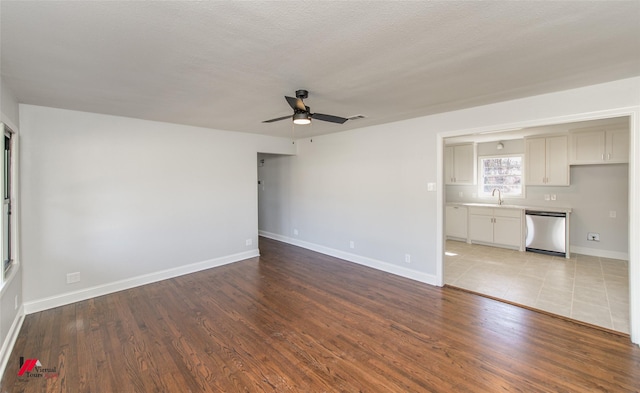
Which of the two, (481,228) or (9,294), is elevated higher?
(481,228)

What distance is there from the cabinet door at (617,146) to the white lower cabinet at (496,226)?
5.30ft

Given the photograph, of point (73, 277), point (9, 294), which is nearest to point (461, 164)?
point (73, 277)

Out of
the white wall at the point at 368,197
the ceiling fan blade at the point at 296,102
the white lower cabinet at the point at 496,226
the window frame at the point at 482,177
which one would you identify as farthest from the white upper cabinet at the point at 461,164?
the ceiling fan blade at the point at 296,102

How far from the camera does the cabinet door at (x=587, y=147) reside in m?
4.79

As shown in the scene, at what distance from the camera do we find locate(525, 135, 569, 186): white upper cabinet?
17.2ft

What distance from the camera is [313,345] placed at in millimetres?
2527

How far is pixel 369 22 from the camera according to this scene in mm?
1578

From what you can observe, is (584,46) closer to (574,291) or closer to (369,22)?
(369,22)

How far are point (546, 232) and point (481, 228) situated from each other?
1124 millimetres

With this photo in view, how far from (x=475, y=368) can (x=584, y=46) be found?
255 centimetres

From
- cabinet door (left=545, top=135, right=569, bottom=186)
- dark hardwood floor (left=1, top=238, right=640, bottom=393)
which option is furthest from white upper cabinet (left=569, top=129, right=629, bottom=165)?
dark hardwood floor (left=1, top=238, right=640, bottom=393)

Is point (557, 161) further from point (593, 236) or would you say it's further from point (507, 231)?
point (507, 231)

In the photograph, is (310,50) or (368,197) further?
(368,197)

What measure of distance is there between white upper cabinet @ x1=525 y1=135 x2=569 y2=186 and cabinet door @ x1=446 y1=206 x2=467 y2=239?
142 centimetres
